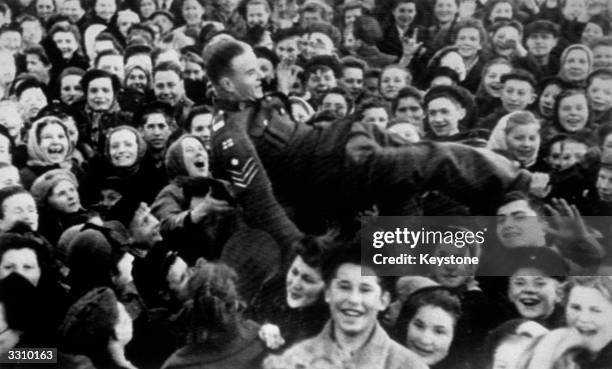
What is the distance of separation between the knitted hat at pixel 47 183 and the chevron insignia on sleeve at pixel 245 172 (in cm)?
58

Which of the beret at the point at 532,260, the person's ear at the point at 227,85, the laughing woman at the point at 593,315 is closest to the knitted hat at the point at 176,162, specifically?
the person's ear at the point at 227,85

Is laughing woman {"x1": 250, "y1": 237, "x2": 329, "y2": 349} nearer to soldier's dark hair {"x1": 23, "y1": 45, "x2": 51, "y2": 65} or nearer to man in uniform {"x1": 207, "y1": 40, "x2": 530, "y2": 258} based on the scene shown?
man in uniform {"x1": 207, "y1": 40, "x2": 530, "y2": 258}

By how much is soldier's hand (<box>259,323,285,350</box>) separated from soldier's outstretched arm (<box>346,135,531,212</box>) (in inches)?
23.1

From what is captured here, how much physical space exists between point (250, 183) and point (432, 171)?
63 centimetres

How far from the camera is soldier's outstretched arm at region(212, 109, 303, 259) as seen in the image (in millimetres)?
2990

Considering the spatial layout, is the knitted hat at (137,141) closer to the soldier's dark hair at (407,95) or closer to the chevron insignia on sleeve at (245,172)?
the chevron insignia on sleeve at (245,172)

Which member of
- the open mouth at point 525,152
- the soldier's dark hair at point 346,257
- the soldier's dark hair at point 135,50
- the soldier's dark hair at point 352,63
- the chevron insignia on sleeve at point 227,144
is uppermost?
the soldier's dark hair at point 352,63

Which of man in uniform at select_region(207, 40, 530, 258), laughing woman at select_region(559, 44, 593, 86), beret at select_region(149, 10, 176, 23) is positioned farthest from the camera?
beret at select_region(149, 10, 176, 23)

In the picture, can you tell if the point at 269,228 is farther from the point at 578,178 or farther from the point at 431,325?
the point at 578,178

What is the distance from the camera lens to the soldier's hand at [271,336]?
3.02 metres

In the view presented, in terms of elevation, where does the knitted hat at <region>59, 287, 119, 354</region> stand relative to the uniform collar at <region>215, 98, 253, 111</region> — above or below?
below

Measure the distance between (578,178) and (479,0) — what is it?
73cm

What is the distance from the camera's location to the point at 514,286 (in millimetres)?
3016

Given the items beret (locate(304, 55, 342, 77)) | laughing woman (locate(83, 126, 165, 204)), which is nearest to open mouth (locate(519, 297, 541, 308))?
beret (locate(304, 55, 342, 77))
